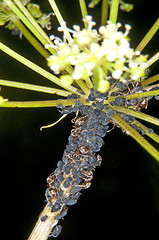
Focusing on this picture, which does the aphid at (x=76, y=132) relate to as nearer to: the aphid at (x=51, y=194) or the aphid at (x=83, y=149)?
the aphid at (x=83, y=149)

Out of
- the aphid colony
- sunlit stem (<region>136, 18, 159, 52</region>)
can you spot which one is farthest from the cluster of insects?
sunlit stem (<region>136, 18, 159, 52</region>)

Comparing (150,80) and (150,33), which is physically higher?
(150,33)

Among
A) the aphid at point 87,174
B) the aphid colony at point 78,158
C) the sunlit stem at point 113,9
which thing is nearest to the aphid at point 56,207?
the aphid colony at point 78,158

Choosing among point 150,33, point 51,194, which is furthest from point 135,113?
point 51,194

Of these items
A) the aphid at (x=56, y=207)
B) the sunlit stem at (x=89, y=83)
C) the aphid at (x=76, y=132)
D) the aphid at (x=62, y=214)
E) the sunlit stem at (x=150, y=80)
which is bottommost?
the aphid at (x=62, y=214)

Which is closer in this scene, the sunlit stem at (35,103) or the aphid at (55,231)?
the sunlit stem at (35,103)

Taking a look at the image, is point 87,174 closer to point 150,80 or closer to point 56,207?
point 56,207

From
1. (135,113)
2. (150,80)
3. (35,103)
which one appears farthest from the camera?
(150,80)

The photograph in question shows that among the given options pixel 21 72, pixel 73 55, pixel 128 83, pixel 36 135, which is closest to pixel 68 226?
pixel 36 135
